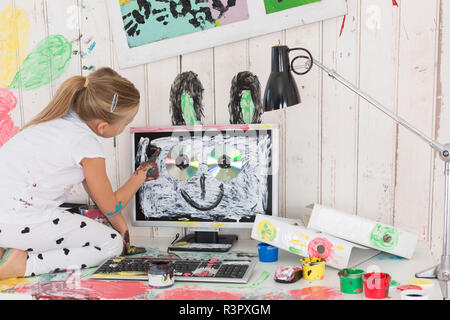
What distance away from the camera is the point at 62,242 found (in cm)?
137

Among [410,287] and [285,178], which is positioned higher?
[285,178]

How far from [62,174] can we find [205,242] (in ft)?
1.71

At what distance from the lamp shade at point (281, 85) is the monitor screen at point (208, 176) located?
20 centimetres

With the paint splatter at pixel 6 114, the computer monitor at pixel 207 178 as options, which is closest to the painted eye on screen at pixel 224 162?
the computer monitor at pixel 207 178

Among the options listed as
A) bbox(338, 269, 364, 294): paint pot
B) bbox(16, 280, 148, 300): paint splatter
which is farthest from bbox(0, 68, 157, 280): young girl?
bbox(338, 269, 364, 294): paint pot

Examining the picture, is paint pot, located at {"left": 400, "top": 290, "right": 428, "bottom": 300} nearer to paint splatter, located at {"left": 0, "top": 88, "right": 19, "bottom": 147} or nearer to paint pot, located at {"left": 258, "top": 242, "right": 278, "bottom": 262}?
paint pot, located at {"left": 258, "top": 242, "right": 278, "bottom": 262}

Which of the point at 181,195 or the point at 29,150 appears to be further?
the point at 181,195

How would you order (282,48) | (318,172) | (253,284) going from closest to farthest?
(253,284), (282,48), (318,172)

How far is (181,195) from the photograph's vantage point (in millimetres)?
1542

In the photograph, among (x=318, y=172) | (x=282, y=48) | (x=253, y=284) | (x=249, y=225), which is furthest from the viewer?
(x=318, y=172)

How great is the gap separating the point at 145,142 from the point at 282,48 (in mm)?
593
